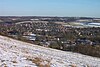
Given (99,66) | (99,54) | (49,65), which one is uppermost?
(49,65)

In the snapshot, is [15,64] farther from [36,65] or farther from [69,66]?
[69,66]

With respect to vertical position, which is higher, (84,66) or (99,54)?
(84,66)

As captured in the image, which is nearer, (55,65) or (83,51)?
(55,65)

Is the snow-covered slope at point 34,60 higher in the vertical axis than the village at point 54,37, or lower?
higher

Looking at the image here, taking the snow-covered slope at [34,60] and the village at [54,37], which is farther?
the village at [54,37]

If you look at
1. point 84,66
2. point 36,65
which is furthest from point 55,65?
point 84,66

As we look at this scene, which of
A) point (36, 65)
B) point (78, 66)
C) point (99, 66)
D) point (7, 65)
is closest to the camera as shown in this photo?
point (7, 65)

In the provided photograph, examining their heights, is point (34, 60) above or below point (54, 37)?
above

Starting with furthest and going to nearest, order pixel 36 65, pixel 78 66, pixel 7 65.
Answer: pixel 78 66 → pixel 36 65 → pixel 7 65

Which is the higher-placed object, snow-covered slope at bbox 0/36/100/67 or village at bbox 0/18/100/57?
snow-covered slope at bbox 0/36/100/67

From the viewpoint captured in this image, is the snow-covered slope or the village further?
the village

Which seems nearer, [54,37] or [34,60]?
[34,60]
